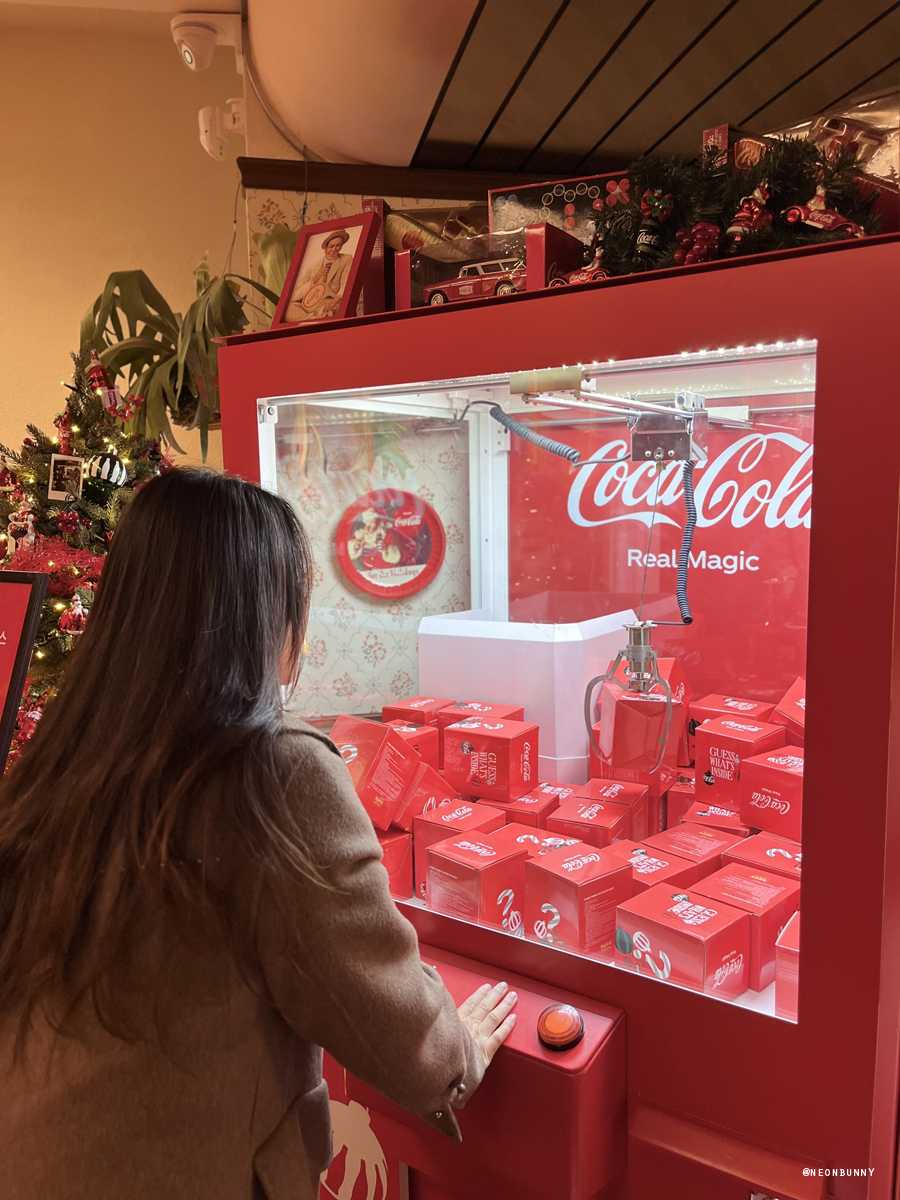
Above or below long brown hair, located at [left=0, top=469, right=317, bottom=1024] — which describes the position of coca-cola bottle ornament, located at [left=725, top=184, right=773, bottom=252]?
above

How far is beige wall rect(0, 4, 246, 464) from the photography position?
133 inches

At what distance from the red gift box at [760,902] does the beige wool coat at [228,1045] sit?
1.82 feet

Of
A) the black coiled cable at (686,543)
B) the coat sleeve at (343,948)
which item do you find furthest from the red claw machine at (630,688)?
the coat sleeve at (343,948)

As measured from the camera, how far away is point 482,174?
7.84 ft

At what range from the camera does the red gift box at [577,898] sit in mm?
1260

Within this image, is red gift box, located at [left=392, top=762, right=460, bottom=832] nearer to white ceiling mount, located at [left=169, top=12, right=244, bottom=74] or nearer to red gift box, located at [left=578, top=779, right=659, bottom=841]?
red gift box, located at [left=578, top=779, right=659, bottom=841]

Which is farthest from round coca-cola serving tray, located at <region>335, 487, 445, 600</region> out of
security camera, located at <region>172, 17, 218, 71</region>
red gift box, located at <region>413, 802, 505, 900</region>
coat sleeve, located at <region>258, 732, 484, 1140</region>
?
Answer: security camera, located at <region>172, 17, 218, 71</region>

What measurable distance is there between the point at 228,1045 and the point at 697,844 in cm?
84

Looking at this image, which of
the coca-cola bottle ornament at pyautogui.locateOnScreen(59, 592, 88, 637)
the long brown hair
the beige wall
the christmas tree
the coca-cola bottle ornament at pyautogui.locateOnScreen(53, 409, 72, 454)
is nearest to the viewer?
the long brown hair

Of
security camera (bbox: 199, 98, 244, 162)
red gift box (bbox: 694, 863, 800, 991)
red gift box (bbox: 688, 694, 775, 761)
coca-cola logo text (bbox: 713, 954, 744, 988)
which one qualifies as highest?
security camera (bbox: 199, 98, 244, 162)

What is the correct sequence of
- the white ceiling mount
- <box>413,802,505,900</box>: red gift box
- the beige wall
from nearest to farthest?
1. <box>413,802,505,900</box>: red gift box
2. the white ceiling mount
3. the beige wall

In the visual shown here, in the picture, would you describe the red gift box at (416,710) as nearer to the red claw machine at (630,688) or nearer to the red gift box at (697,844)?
the red claw machine at (630,688)

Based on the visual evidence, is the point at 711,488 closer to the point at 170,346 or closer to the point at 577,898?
the point at 577,898

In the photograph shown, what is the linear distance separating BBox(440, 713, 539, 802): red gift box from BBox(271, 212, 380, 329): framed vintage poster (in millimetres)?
789
